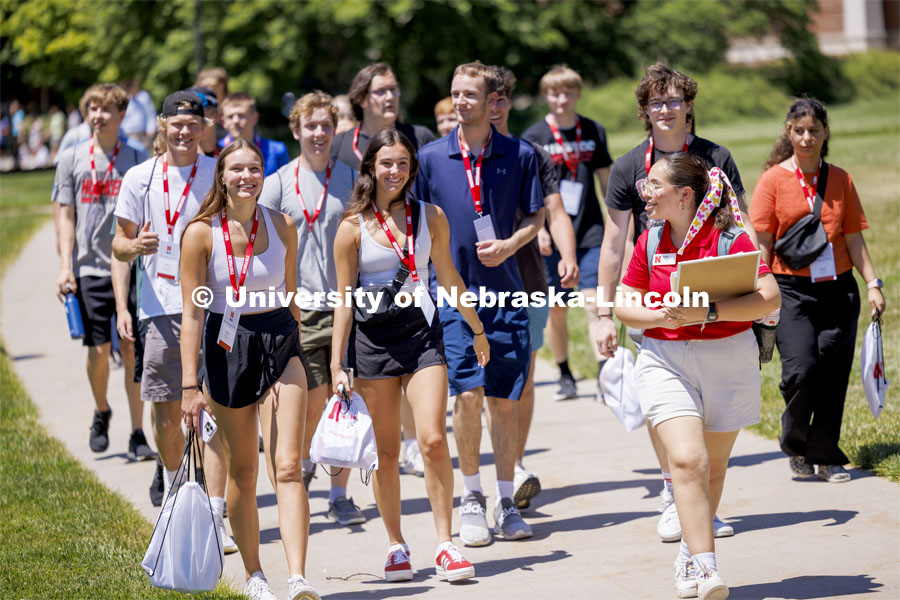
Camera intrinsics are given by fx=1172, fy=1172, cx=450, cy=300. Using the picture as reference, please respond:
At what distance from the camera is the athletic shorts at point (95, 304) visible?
8.10m

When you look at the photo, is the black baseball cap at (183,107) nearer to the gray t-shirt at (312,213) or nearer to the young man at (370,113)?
the gray t-shirt at (312,213)

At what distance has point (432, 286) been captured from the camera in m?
6.30

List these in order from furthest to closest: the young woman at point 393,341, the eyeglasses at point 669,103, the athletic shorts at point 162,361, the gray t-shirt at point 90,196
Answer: the gray t-shirt at point 90,196 < the athletic shorts at point 162,361 < the eyeglasses at point 669,103 < the young woman at point 393,341

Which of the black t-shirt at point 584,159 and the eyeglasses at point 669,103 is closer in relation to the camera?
the eyeglasses at point 669,103

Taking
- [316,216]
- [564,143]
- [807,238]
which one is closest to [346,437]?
[316,216]

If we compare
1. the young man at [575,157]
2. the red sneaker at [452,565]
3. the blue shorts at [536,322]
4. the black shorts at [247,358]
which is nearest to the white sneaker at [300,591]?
the red sneaker at [452,565]

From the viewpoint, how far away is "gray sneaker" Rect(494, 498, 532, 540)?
20.0ft

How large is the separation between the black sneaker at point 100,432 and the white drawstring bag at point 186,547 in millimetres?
3676

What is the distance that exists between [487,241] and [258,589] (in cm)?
213

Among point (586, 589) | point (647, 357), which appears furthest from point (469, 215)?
point (586, 589)

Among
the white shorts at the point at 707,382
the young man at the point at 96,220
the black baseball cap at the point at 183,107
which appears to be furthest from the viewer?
the young man at the point at 96,220

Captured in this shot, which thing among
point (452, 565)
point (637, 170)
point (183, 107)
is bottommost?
point (452, 565)

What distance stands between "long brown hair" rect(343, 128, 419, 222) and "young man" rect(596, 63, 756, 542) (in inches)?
41.9

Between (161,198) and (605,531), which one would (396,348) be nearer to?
(605,531)
